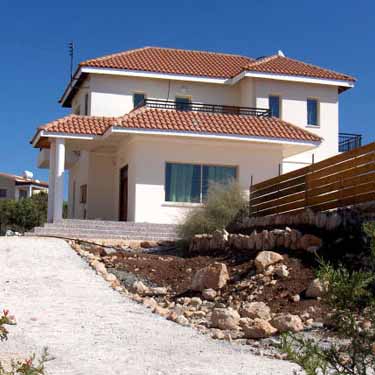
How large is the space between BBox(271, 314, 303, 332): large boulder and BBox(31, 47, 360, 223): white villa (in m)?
14.2

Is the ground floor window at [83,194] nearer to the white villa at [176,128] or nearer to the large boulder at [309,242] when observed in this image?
the white villa at [176,128]

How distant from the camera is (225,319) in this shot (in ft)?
30.1

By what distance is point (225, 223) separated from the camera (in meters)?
18.8

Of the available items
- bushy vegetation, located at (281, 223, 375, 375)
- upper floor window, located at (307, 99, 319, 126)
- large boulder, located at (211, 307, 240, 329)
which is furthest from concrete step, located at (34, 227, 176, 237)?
bushy vegetation, located at (281, 223, 375, 375)

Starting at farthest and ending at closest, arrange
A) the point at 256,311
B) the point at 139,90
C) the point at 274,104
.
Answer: the point at 274,104 < the point at 139,90 < the point at 256,311

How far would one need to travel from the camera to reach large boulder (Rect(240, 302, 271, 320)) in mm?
9602

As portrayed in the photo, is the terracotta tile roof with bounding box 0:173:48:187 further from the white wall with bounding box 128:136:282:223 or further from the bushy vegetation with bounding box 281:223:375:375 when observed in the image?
the bushy vegetation with bounding box 281:223:375:375

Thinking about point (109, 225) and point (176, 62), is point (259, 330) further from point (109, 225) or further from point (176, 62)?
point (176, 62)

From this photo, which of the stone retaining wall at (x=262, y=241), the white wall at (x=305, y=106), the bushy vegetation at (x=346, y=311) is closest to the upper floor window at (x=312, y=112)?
the white wall at (x=305, y=106)

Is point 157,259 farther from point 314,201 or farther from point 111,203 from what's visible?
point 111,203

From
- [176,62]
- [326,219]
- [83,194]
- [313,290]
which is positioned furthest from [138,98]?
[313,290]

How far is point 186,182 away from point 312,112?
26.2ft

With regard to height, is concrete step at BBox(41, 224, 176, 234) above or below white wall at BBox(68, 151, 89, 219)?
below

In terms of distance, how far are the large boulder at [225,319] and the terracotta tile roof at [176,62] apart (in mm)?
19220
